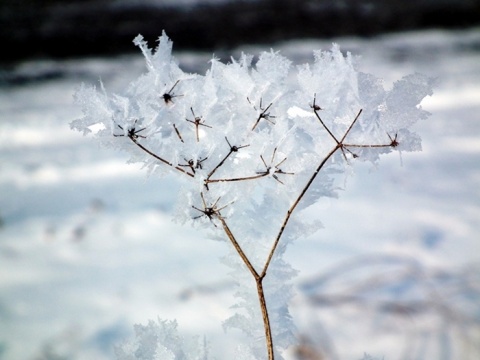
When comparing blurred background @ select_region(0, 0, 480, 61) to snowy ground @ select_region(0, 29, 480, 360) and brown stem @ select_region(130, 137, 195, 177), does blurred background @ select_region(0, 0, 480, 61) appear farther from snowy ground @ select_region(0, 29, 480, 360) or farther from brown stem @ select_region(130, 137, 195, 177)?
brown stem @ select_region(130, 137, 195, 177)

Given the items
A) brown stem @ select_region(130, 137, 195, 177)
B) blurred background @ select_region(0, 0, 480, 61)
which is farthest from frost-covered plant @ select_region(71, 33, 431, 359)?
blurred background @ select_region(0, 0, 480, 61)

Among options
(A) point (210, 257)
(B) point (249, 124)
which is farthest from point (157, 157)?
(A) point (210, 257)

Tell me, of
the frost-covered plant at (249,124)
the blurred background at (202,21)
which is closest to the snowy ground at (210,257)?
the frost-covered plant at (249,124)

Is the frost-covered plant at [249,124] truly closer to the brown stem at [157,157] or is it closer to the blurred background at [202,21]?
the brown stem at [157,157]

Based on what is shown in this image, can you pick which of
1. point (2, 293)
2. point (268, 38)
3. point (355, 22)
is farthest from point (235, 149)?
point (355, 22)

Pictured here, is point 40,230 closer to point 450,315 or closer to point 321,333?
Result: point 321,333

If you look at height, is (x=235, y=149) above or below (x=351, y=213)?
below
